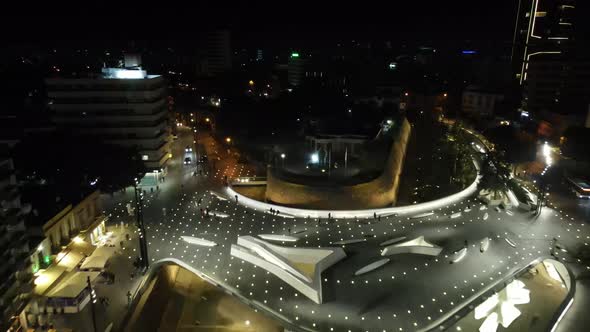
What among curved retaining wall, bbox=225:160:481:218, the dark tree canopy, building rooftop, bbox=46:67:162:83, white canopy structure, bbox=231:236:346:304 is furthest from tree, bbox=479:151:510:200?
building rooftop, bbox=46:67:162:83

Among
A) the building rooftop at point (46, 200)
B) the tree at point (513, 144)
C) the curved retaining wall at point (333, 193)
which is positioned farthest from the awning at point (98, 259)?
the tree at point (513, 144)

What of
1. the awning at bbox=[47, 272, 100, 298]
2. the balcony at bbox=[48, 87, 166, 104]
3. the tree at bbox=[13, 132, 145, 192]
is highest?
the balcony at bbox=[48, 87, 166, 104]

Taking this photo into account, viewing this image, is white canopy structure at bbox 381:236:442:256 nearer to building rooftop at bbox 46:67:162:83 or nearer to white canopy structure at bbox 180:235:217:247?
white canopy structure at bbox 180:235:217:247

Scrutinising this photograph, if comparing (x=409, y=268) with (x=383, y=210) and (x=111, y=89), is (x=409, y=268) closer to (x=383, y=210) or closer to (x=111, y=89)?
(x=383, y=210)

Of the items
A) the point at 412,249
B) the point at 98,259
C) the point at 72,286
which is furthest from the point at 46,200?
the point at 412,249

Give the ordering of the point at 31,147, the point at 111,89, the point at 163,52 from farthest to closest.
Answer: the point at 163,52 < the point at 111,89 < the point at 31,147

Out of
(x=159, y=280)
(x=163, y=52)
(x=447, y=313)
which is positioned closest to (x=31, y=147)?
(x=159, y=280)
